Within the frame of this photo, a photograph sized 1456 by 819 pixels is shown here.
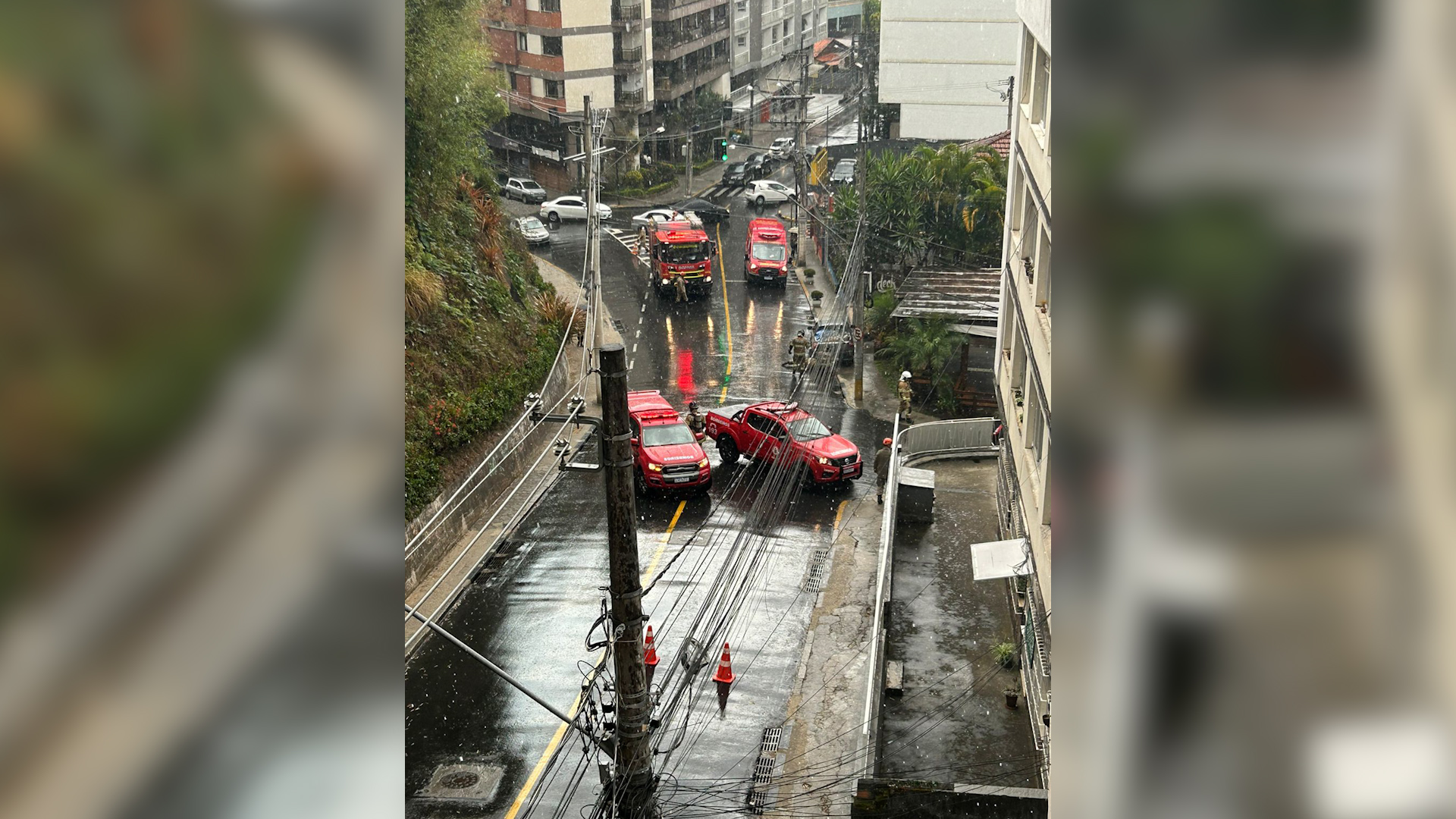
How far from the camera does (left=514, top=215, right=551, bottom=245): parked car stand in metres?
35.2

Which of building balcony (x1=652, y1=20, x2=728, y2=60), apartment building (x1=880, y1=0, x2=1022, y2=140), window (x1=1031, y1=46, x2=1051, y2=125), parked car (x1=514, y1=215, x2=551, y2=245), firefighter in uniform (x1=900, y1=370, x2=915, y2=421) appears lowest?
firefighter in uniform (x1=900, y1=370, x2=915, y2=421)

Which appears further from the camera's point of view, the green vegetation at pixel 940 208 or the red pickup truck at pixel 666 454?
the green vegetation at pixel 940 208

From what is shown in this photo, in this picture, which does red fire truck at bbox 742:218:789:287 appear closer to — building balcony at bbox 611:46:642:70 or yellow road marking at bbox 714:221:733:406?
yellow road marking at bbox 714:221:733:406

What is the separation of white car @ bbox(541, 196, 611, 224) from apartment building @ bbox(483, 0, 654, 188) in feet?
11.4

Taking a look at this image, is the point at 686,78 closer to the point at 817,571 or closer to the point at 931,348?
the point at 931,348

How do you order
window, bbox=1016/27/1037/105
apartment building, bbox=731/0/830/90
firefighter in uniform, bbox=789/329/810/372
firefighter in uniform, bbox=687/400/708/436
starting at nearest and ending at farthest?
window, bbox=1016/27/1037/105 < firefighter in uniform, bbox=687/400/708/436 < firefighter in uniform, bbox=789/329/810/372 < apartment building, bbox=731/0/830/90

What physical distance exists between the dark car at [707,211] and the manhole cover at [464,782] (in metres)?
28.1

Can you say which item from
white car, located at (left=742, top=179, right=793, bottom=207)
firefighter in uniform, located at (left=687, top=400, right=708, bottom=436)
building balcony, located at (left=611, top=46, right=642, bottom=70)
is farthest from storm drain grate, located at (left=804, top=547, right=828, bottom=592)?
building balcony, located at (left=611, top=46, right=642, bottom=70)

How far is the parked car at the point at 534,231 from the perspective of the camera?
1385 inches

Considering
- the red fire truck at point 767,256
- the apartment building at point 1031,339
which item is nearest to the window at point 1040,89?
the apartment building at point 1031,339
